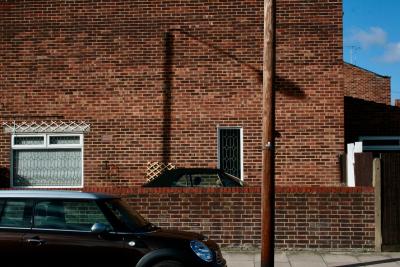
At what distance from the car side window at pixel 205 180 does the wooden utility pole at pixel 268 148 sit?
10.4 ft

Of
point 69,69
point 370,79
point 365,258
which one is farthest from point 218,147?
point 370,79

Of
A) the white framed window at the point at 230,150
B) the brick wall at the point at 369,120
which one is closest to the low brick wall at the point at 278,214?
the white framed window at the point at 230,150

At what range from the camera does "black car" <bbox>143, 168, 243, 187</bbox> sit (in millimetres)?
12648

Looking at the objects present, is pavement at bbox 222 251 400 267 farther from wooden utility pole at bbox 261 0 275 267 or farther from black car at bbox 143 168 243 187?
black car at bbox 143 168 243 187

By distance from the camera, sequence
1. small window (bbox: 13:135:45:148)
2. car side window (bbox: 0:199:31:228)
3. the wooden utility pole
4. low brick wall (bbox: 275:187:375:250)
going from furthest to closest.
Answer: small window (bbox: 13:135:45:148), low brick wall (bbox: 275:187:375:250), the wooden utility pole, car side window (bbox: 0:199:31:228)

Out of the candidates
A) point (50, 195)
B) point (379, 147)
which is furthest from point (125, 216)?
point (379, 147)

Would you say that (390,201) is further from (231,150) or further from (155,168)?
(155,168)

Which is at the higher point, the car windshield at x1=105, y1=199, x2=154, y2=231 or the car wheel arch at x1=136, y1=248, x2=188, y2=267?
the car windshield at x1=105, y1=199, x2=154, y2=231

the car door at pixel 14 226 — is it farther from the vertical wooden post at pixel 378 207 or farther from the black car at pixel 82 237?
the vertical wooden post at pixel 378 207

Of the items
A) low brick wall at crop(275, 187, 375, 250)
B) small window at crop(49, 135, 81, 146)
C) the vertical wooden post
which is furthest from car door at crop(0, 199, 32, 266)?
small window at crop(49, 135, 81, 146)

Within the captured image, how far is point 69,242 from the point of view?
24.6ft

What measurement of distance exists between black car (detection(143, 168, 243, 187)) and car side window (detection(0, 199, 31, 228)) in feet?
16.4

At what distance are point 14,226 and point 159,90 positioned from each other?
7.77 m

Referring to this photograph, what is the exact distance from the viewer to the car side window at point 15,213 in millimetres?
7680
